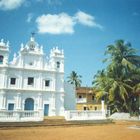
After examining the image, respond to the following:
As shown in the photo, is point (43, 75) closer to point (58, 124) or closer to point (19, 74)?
point (19, 74)

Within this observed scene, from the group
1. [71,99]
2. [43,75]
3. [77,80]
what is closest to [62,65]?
[43,75]

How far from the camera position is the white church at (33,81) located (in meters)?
32.2

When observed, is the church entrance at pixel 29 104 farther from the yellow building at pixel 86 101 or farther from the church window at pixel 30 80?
the yellow building at pixel 86 101

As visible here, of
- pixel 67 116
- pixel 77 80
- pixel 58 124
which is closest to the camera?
pixel 58 124

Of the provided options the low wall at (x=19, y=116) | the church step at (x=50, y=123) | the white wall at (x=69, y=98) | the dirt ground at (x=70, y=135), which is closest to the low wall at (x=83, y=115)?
the church step at (x=50, y=123)

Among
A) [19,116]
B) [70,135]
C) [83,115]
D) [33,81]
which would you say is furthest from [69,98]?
[70,135]

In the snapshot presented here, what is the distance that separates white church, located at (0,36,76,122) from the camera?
106ft

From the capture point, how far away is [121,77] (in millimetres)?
32281

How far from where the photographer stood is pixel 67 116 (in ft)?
86.7

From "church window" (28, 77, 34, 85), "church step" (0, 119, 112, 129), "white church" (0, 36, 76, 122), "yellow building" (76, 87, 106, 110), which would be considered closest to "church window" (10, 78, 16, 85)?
"white church" (0, 36, 76, 122)

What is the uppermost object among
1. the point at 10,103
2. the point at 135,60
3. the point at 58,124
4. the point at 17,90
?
the point at 135,60

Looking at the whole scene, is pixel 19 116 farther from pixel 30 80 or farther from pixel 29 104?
pixel 30 80

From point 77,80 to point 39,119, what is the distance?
38845 mm

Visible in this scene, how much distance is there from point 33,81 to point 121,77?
46.2 feet
